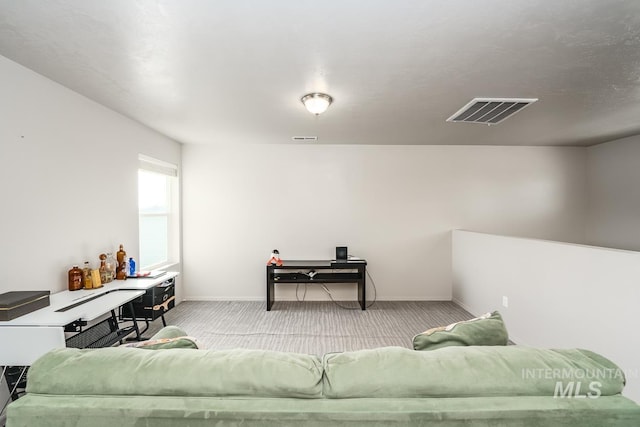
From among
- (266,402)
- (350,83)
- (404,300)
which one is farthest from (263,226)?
(266,402)

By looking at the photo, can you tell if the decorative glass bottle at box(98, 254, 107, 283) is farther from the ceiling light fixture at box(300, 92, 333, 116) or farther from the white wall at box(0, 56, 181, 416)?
the ceiling light fixture at box(300, 92, 333, 116)

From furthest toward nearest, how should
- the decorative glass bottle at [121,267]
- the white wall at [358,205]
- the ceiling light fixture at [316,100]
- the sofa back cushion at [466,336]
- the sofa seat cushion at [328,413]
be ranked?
the white wall at [358,205] → the decorative glass bottle at [121,267] → the ceiling light fixture at [316,100] → the sofa back cushion at [466,336] → the sofa seat cushion at [328,413]

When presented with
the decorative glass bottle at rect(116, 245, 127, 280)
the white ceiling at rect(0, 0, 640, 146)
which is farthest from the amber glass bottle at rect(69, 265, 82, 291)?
the white ceiling at rect(0, 0, 640, 146)

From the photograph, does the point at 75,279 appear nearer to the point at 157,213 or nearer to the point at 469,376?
the point at 157,213

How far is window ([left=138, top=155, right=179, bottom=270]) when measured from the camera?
383 cm

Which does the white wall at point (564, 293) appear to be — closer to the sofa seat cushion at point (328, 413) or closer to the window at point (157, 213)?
the sofa seat cushion at point (328, 413)

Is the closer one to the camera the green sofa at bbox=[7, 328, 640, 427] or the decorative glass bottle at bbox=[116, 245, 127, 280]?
the green sofa at bbox=[7, 328, 640, 427]

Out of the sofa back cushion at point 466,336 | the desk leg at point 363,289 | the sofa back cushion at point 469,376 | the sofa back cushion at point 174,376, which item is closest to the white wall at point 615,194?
the desk leg at point 363,289

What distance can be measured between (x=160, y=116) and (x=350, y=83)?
2.21m

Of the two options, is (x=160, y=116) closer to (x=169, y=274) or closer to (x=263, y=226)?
(x=169, y=274)

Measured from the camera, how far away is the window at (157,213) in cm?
383

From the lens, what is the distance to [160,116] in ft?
10.8

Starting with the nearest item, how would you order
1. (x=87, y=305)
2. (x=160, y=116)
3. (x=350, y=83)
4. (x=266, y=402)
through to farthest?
Result: (x=266, y=402) < (x=87, y=305) < (x=350, y=83) < (x=160, y=116)

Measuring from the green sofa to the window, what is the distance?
3.14m
